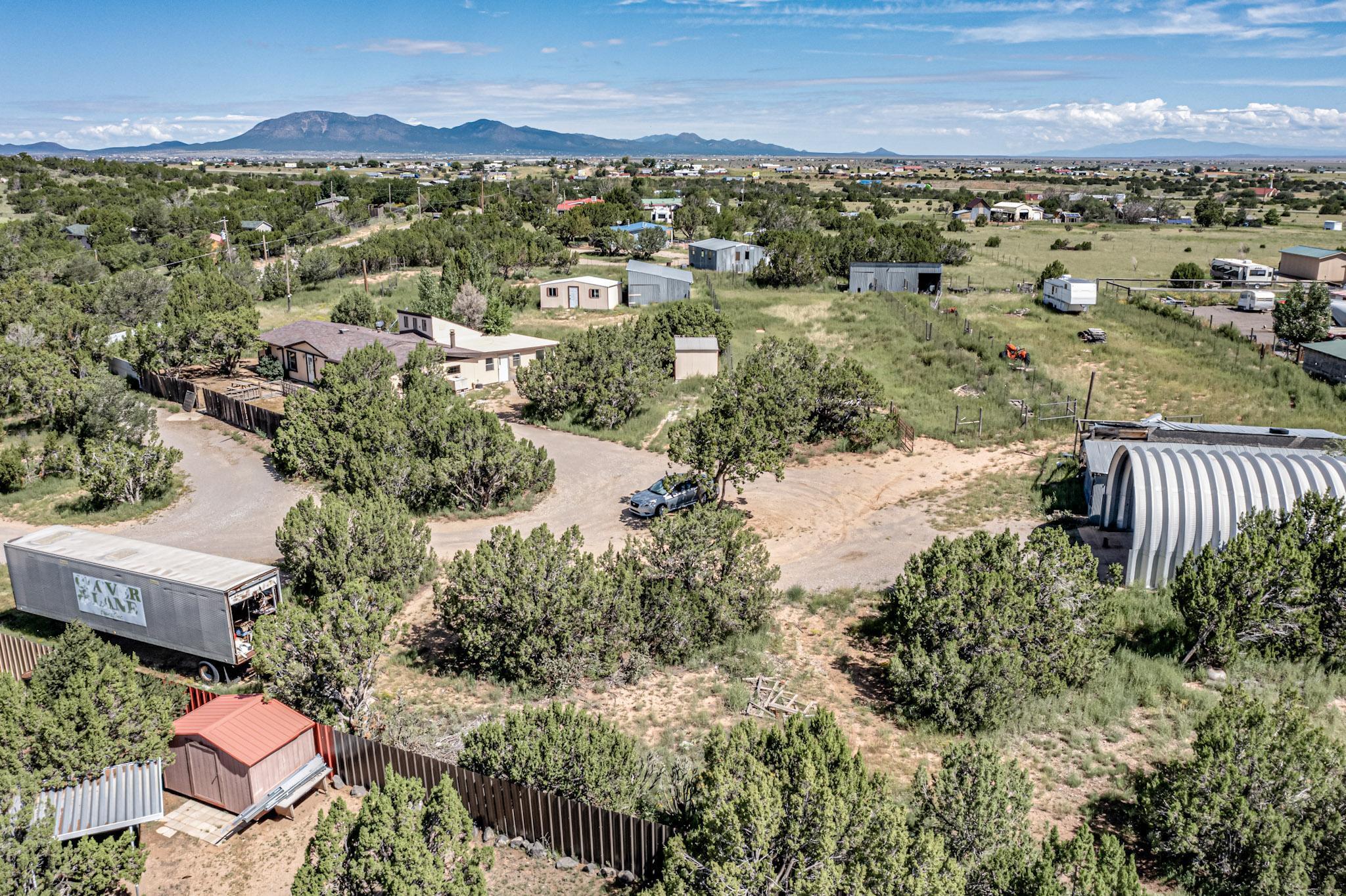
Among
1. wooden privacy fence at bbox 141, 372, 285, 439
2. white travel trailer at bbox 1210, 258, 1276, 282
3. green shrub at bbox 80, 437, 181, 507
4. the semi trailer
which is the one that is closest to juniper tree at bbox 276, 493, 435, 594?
the semi trailer

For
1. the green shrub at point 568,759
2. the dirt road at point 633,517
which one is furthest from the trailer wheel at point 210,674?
the green shrub at point 568,759

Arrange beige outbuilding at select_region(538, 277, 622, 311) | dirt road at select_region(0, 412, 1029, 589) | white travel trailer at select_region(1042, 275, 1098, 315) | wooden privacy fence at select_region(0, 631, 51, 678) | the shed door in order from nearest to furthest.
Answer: the shed door, wooden privacy fence at select_region(0, 631, 51, 678), dirt road at select_region(0, 412, 1029, 589), white travel trailer at select_region(1042, 275, 1098, 315), beige outbuilding at select_region(538, 277, 622, 311)

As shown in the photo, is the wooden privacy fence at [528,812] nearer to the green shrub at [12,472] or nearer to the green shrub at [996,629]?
the green shrub at [996,629]

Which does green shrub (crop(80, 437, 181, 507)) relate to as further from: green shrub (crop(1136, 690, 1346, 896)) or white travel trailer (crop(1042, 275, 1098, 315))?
white travel trailer (crop(1042, 275, 1098, 315))

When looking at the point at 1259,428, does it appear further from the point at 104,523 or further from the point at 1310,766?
the point at 104,523

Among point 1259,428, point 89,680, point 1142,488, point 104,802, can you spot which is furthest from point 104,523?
point 1259,428

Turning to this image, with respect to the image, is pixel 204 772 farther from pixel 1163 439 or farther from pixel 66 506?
pixel 1163 439
